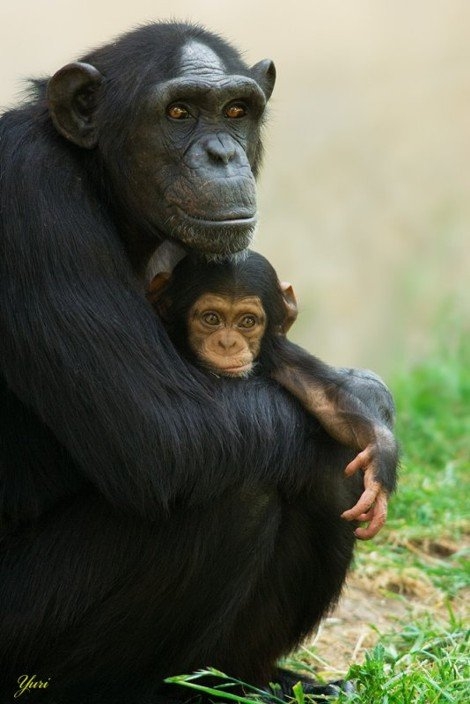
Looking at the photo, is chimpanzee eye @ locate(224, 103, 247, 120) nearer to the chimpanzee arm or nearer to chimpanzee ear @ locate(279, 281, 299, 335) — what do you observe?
chimpanzee ear @ locate(279, 281, 299, 335)

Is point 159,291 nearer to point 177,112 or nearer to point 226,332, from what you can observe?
point 226,332

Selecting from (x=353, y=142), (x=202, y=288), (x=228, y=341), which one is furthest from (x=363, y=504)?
(x=353, y=142)

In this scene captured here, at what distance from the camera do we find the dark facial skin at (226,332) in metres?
6.59

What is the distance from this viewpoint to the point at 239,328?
A: 6688 millimetres

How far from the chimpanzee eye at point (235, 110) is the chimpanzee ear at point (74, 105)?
0.69 metres

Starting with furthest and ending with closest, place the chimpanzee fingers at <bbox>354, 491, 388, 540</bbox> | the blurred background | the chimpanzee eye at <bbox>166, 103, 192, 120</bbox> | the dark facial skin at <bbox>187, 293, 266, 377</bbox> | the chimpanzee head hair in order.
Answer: the blurred background, the chimpanzee head hair, the dark facial skin at <bbox>187, 293, 266, 377</bbox>, the chimpanzee eye at <bbox>166, 103, 192, 120</bbox>, the chimpanzee fingers at <bbox>354, 491, 388, 540</bbox>

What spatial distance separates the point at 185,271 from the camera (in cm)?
673

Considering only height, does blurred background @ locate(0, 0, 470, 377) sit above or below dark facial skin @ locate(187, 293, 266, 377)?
above

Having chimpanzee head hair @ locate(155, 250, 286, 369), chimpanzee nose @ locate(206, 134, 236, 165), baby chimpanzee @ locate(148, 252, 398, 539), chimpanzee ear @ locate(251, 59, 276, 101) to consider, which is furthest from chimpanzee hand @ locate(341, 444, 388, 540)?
chimpanzee ear @ locate(251, 59, 276, 101)

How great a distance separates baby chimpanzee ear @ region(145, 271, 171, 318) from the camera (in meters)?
6.71

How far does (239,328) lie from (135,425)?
119 centimetres

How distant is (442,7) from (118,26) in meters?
5.82

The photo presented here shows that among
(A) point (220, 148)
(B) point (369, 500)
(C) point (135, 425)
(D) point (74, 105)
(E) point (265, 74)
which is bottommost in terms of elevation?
(C) point (135, 425)

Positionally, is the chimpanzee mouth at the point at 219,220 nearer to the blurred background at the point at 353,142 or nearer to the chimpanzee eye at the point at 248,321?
the chimpanzee eye at the point at 248,321
